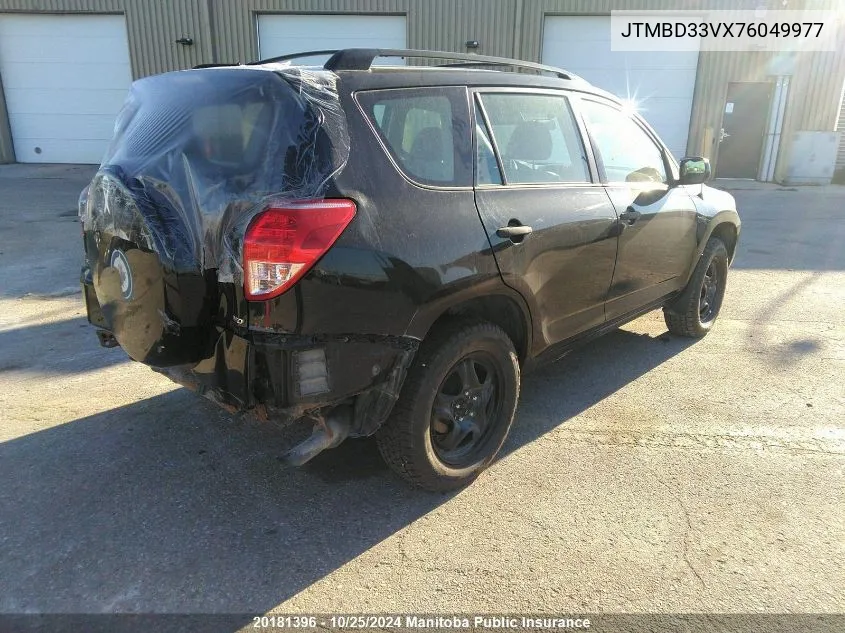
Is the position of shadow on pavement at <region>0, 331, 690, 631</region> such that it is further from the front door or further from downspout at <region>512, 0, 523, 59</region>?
downspout at <region>512, 0, 523, 59</region>

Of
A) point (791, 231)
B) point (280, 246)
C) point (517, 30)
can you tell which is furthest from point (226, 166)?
point (517, 30)

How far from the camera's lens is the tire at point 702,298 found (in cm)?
467

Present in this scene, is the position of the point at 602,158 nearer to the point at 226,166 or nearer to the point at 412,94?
the point at 412,94

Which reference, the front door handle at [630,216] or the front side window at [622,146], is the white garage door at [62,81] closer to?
the front side window at [622,146]

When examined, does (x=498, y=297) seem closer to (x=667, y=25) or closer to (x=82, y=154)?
(x=667, y=25)

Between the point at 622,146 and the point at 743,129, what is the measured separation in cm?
1406

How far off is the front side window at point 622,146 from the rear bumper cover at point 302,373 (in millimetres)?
1963

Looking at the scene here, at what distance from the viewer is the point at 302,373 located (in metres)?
2.23

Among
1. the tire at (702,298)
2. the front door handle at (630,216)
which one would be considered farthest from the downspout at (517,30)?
the front door handle at (630,216)

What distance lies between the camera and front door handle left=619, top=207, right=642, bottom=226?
3.60 meters

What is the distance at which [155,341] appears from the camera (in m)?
2.38

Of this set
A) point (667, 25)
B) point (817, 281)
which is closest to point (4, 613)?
point (817, 281)

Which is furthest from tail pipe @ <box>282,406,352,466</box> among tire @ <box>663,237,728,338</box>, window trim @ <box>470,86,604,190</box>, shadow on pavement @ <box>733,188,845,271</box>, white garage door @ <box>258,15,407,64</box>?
white garage door @ <box>258,15,407,64</box>

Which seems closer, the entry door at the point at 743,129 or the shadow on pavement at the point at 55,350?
the shadow on pavement at the point at 55,350
